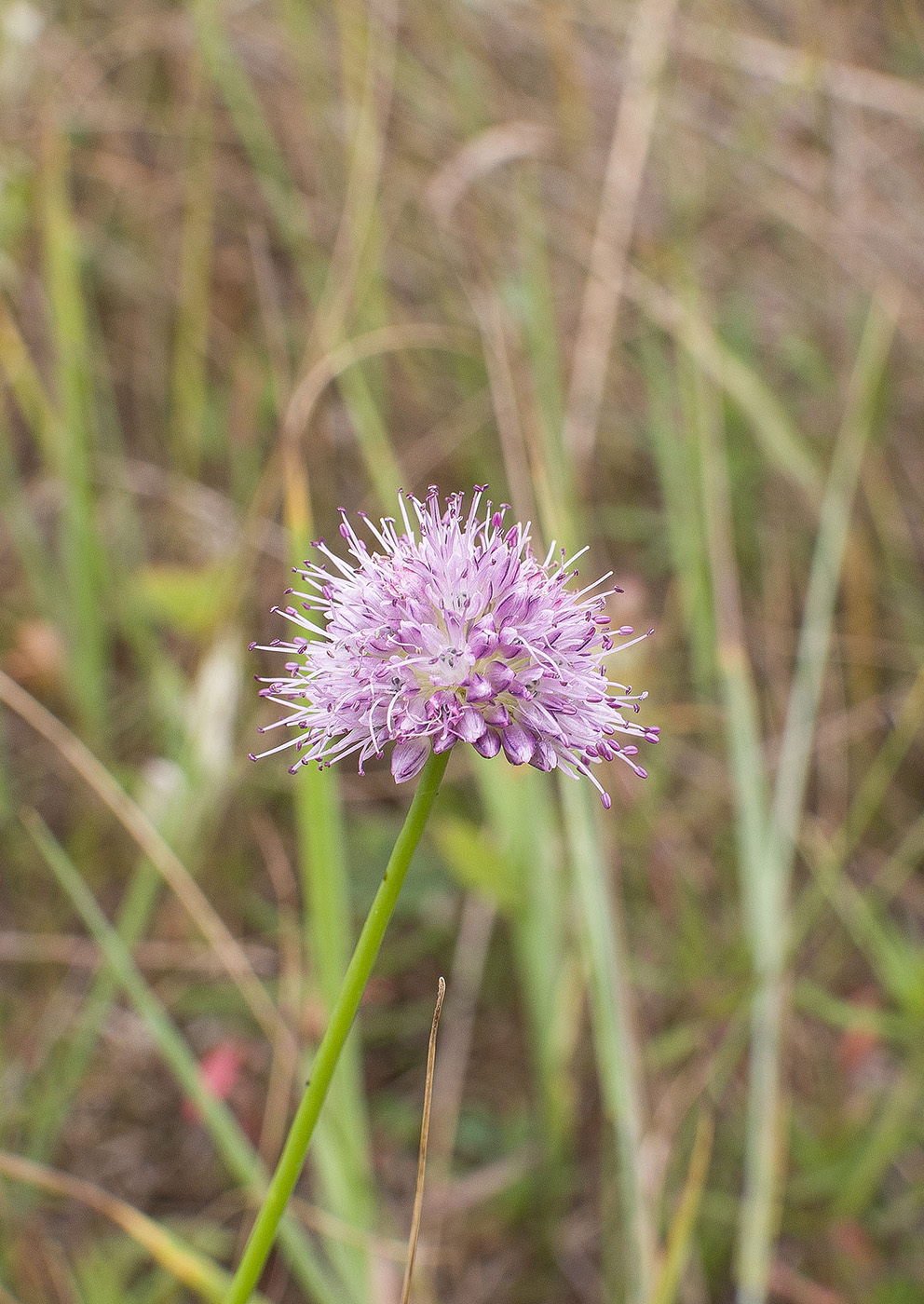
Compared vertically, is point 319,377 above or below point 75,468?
below

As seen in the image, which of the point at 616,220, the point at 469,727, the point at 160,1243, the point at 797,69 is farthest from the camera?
the point at 797,69

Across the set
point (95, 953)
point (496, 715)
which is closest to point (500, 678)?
point (496, 715)

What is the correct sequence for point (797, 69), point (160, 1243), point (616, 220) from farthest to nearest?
point (797, 69) → point (616, 220) → point (160, 1243)

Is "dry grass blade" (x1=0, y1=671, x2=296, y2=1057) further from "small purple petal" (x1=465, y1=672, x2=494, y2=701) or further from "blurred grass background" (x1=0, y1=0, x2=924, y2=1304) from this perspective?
"small purple petal" (x1=465, y1=672, x2=494, y2=701)

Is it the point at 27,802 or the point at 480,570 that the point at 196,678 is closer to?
the point at 27,802

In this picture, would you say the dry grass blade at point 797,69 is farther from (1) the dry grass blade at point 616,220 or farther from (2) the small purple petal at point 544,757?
(2) the small purple petal at point 544,757

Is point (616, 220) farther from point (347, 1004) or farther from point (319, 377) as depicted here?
point (347, 1004)
